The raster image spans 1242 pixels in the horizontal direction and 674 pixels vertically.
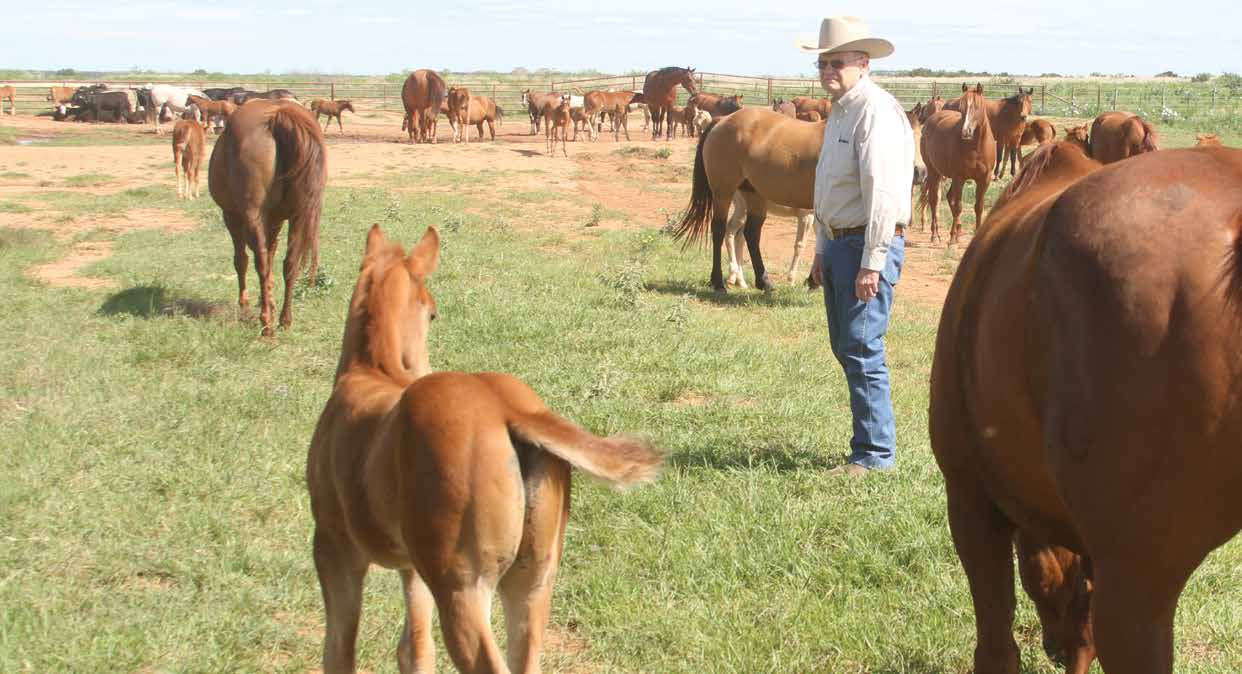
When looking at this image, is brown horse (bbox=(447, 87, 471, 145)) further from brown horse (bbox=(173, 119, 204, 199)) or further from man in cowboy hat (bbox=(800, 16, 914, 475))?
man in cowboy hat (bbox=(800, 16, 914, 475))

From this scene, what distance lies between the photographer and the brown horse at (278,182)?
9.51 metres

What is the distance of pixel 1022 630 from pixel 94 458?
4.59 m

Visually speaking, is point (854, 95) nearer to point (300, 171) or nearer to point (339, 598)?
point (339, 598)

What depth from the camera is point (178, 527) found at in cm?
512

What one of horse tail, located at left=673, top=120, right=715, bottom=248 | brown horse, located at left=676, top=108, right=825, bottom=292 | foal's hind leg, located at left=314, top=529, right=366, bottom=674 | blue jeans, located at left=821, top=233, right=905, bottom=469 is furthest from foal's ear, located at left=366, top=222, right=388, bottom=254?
horse tail, located at left=673, top=120, right=715, bottom=248

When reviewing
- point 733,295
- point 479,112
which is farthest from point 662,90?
point 733,295

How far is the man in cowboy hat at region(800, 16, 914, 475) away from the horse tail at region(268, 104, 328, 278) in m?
4.93

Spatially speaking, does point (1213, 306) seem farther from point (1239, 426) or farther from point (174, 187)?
point (174, 187)

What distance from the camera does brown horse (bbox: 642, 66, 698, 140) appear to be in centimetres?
4275

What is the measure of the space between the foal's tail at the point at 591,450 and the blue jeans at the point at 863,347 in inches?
124

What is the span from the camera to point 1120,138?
52.4 ft

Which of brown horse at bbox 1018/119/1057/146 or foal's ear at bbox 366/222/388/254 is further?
brown horse at bbox 1018/119/1057/146

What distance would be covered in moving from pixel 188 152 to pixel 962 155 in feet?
44.0

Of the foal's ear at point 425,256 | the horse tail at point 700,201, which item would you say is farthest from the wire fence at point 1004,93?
the foal's ear at point 425,256
